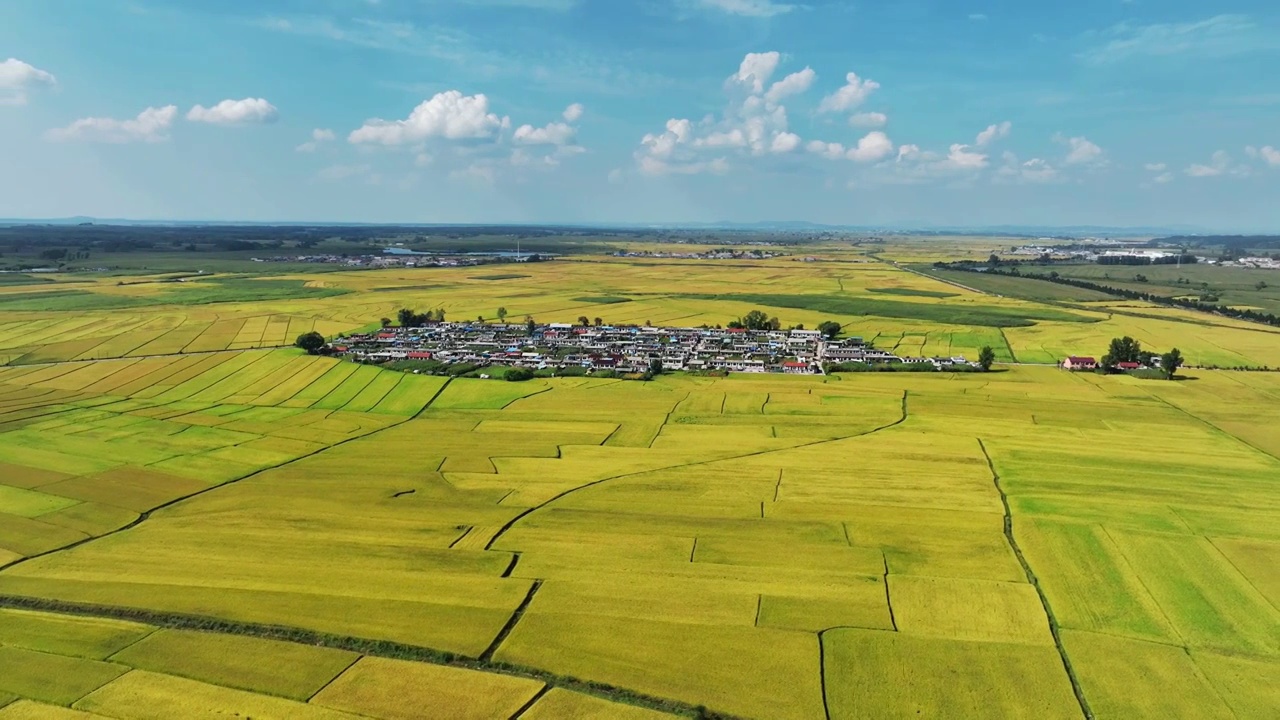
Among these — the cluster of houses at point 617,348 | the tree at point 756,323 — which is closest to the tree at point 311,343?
the cluster of houses at point 617,348

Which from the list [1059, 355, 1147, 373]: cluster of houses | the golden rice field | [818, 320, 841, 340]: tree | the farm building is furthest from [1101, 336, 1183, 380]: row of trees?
[818, 320, 841, 340]: tree

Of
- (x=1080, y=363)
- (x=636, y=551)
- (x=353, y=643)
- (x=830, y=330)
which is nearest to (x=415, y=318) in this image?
(x=830, y=330)

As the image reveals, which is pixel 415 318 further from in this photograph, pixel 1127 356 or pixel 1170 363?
pixel 1170 363

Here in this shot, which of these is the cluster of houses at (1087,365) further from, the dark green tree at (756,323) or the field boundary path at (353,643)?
the field boundary path at (353,643)

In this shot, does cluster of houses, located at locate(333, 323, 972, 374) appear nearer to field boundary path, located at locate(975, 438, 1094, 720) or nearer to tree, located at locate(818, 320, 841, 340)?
tree, located at locate(818, 320, 841, 340)

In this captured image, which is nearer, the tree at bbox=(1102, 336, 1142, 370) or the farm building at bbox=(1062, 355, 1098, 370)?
the tree at bbox=(1102, 336, 1142, 370)

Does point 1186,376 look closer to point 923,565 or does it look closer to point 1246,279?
point 923,565

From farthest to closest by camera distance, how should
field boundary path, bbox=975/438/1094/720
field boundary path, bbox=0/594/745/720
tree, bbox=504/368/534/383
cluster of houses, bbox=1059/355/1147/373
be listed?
cluster of houses, bbox=1059/355/1147/373 → tree, bbox=504/368/534/383 → field boundary path, bbox=975/438/1094/720 → field boundary path, bbox=0/594/745/720
